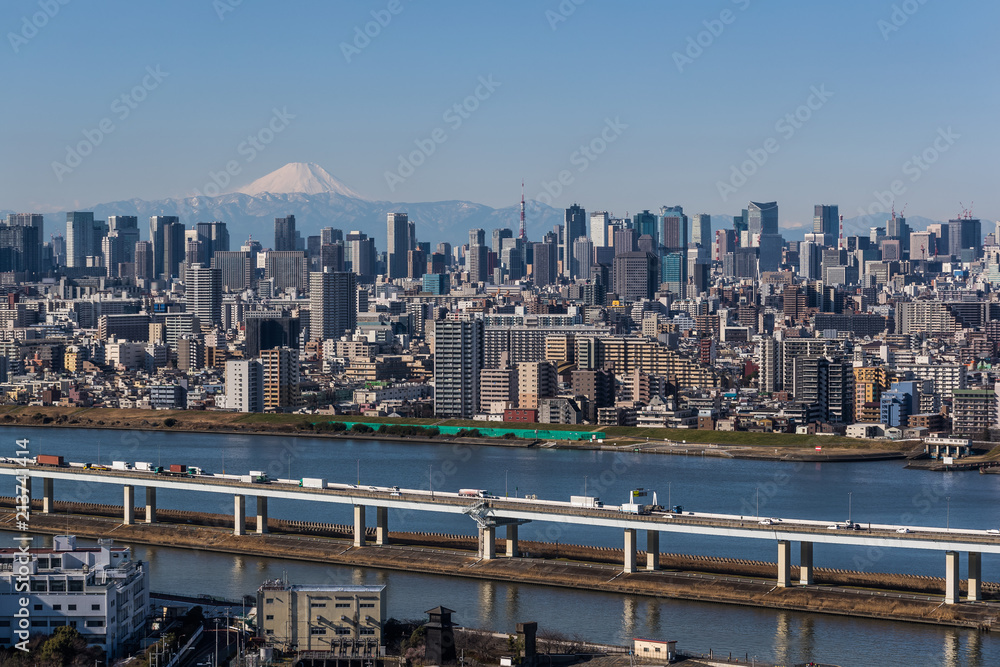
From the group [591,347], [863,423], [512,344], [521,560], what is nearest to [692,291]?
[512,344]

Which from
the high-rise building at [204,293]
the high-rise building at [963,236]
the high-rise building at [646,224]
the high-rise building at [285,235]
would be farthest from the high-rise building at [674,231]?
the high-rise building at [204,293]

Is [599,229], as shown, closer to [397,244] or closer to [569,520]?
[397,244]

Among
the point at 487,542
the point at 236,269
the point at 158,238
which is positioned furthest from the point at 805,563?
the point at 158,238

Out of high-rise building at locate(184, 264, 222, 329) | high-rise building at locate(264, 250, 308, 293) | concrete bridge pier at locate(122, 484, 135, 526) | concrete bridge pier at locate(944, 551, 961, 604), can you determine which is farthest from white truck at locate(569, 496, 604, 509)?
high-rise building at locate(264, 250, 308, 293)

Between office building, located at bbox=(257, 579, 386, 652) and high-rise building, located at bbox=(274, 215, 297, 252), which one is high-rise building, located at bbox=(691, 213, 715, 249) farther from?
office building, located at bbox=(257, 579, 386, 652)

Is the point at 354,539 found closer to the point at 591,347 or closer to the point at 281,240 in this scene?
the point at 591,347

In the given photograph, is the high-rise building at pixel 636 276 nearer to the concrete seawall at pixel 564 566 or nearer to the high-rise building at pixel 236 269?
the high-rise building at pixel 236 269
